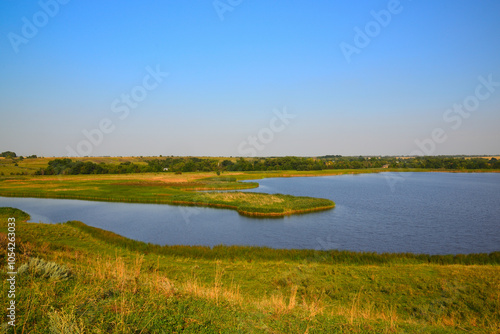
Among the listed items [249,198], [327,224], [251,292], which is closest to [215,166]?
[249,198]

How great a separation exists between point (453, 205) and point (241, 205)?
96.2 ft

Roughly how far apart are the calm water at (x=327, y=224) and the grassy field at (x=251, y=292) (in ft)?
16.3

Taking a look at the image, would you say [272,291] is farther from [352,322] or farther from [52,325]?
[52,325]

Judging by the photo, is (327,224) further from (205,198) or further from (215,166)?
(215,166)

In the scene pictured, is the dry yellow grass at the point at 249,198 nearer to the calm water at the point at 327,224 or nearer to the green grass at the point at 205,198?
the green grass at the point at 205,198

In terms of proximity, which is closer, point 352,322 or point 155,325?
point 155,325

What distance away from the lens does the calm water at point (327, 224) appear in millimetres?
22656

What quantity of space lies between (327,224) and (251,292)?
64.1 feet

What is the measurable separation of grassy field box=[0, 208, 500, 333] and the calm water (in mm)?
4976

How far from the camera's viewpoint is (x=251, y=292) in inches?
439

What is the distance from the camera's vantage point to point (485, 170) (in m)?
125

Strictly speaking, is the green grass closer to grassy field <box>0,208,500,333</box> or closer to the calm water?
the calm water

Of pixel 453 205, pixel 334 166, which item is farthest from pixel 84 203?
pixel 334 166

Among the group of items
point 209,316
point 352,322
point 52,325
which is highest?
point 52,325
